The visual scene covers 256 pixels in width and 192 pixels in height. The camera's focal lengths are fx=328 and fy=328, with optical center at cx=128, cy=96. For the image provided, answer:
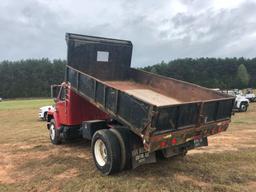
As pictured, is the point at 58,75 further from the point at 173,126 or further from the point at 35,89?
the point at 173,126

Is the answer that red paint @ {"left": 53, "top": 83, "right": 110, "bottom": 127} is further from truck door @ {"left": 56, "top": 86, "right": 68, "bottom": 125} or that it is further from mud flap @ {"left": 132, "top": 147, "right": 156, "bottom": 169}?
mud flap @ {"left": 132, "top": 147, "right": 156, "bottom": 169}

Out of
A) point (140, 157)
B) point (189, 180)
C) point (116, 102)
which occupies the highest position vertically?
point (116, 102)

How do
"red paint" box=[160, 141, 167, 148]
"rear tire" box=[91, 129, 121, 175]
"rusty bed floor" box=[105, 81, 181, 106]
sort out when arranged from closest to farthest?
"red paint" box=[160, 141, 167, 148], "rear tire" box=[91, 129, 121, 175], "rusty bed floor" box=[105, 81, 181, 106]

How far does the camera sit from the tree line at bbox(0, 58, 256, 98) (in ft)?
287

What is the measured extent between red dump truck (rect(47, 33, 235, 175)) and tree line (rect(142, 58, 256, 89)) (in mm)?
76351

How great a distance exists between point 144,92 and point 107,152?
319 centimetres

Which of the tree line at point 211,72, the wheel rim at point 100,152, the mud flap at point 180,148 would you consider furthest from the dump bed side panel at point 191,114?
the tree line at point 211,72

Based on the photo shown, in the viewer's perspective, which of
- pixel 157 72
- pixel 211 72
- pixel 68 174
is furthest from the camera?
pixel 211 72

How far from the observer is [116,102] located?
7.13 metres

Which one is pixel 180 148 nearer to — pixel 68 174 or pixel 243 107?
pixel 68 174

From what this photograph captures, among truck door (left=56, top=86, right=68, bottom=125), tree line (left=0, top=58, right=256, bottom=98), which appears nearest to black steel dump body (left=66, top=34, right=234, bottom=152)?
truck door (left=56, top=86, right=68, bottom=125)

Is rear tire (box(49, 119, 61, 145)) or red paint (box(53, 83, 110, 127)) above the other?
red paint (box(53, 83, 110, 127))

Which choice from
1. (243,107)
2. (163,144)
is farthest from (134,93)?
(243,107)

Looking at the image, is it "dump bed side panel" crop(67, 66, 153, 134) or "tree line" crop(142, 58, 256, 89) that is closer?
"dump bed side panel" crop(67, 66, 153, 134)
